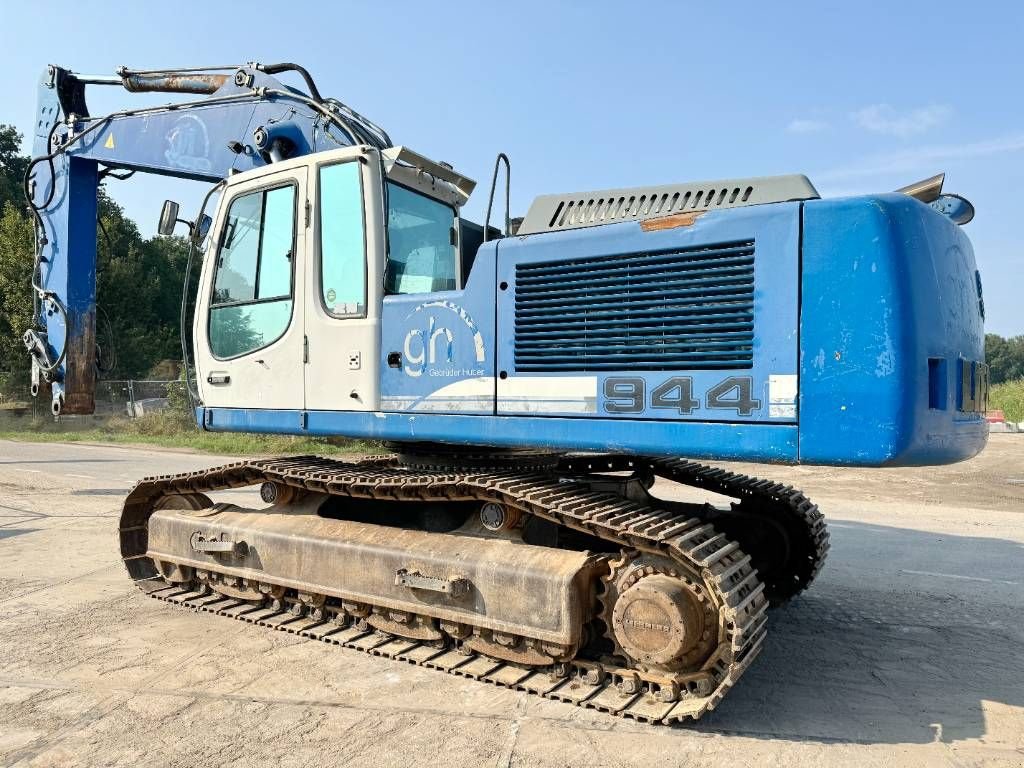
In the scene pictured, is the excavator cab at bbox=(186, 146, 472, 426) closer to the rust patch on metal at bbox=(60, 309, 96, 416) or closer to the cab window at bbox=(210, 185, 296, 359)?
the cab window at bbox=(210, 185, 296, 359)

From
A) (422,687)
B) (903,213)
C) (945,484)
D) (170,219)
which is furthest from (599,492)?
(945,484)

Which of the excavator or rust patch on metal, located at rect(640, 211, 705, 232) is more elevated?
rust patch on metal, located at rect(640, 211, 705, 232)

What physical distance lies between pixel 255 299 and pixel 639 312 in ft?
8.65

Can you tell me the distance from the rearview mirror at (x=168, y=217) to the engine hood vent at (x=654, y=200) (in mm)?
2760

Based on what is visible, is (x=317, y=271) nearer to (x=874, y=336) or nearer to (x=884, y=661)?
(x=874, y=336)

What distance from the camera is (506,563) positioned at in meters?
3.85

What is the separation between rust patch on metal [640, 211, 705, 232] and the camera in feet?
11.8

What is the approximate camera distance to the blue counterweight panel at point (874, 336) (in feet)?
10.2

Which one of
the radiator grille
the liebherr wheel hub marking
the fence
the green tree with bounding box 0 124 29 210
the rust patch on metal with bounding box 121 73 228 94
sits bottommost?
the liebherr wheel hub marking

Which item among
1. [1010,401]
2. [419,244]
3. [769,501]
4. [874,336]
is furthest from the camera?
[1010,401]

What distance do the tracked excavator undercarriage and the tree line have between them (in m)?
16.1

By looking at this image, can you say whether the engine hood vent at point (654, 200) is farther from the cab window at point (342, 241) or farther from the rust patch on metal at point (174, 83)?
the rust patch on metal at point (174, 83)

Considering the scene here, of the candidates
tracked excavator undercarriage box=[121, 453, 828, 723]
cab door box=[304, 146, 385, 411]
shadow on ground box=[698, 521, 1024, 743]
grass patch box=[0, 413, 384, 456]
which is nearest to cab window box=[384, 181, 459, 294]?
cab door box=[304, 146, 385, 411]

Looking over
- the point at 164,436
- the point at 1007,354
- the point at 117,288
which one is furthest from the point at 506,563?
the point at 1007,354
